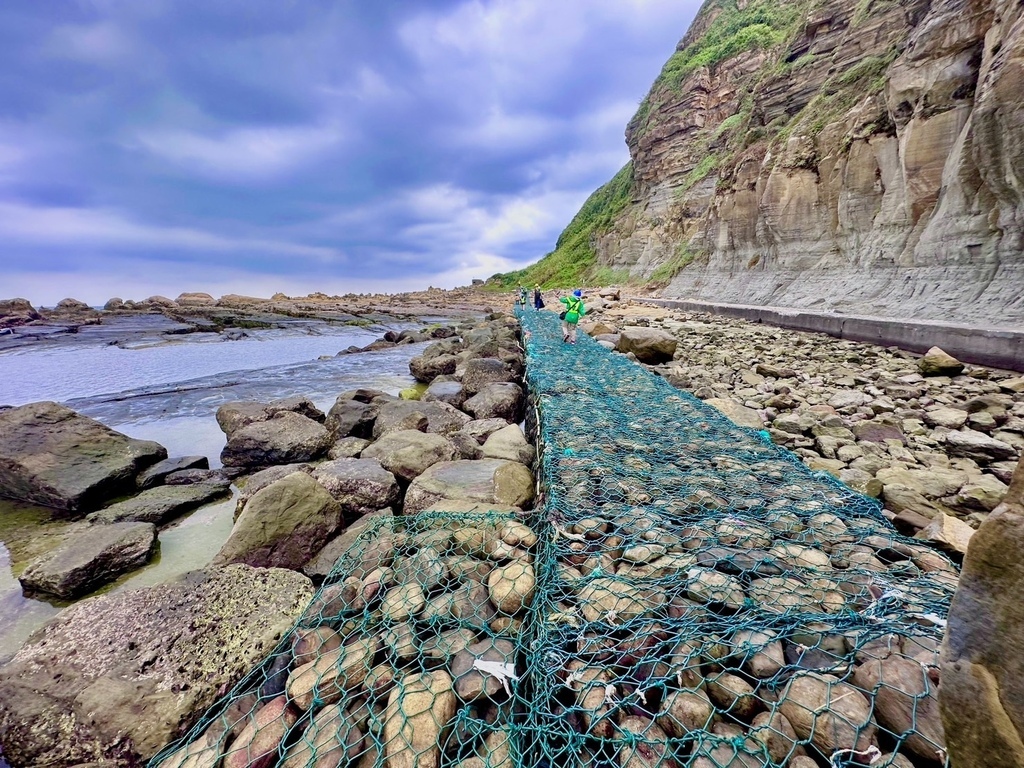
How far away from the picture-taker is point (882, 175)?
36.1 feet

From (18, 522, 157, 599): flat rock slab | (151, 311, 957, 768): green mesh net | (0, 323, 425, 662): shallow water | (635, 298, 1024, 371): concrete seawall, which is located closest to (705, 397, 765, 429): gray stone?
(151, 311, 957, 768): green mesh net

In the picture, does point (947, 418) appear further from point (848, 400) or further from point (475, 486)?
point (475, 486)

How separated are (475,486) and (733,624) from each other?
6.95 ft

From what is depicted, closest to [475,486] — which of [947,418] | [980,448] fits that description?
[980,448]

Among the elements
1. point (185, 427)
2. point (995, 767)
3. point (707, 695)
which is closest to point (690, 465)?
point (707, 695)

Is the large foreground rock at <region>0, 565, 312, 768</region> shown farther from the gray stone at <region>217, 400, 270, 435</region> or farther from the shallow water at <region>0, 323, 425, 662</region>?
the gray stone at <region>217, 400, 270, 435</region>

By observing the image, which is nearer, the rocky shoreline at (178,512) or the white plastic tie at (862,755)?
the white plastic tie at (862,755)

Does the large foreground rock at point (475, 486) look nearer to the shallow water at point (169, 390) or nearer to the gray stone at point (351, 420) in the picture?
the shallow water at point (169, 390)

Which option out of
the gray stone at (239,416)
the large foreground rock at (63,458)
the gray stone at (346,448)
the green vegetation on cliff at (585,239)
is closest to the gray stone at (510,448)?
the gray stone at (346,448)

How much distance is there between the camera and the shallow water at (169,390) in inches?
141

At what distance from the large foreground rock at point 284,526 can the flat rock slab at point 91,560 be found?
1193 mm

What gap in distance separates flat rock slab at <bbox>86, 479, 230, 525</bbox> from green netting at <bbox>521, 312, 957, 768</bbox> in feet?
13.5

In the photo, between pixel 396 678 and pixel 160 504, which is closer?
pixel 396 678

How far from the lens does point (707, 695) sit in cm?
138
